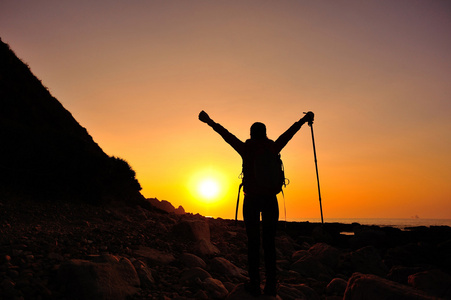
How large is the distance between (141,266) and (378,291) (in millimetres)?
4544

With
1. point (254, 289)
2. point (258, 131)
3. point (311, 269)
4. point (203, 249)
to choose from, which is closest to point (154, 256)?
point (203, 249)

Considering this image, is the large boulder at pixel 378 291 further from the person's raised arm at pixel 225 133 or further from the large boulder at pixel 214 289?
the person's raised arm at pixel 225 133

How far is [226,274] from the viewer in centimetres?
782

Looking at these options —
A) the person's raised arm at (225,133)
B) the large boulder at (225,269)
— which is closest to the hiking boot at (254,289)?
the person's raised arm at (225,133)

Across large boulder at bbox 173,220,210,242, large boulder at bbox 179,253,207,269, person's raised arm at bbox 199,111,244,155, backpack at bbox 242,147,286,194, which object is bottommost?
large boulder at bbox 179,253,207,269

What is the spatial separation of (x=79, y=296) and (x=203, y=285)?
8.29 feet

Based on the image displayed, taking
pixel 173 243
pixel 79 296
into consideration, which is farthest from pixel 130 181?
pixel 79 296

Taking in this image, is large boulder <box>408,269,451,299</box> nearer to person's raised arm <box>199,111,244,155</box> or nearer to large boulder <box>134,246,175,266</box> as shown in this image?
person's raised arm <box>199,111,244,155</box>

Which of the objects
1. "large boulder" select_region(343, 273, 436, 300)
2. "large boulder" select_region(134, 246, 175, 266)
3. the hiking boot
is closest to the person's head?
the hiking boot

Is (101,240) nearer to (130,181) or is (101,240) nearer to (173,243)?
(173,243)

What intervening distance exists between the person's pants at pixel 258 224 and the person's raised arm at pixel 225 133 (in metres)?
0.90

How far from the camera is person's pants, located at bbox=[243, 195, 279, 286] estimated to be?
4941mm

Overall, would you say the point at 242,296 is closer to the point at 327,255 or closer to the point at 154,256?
the point at 154,256

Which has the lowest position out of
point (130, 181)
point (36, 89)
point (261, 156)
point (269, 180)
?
point (269, 180)
